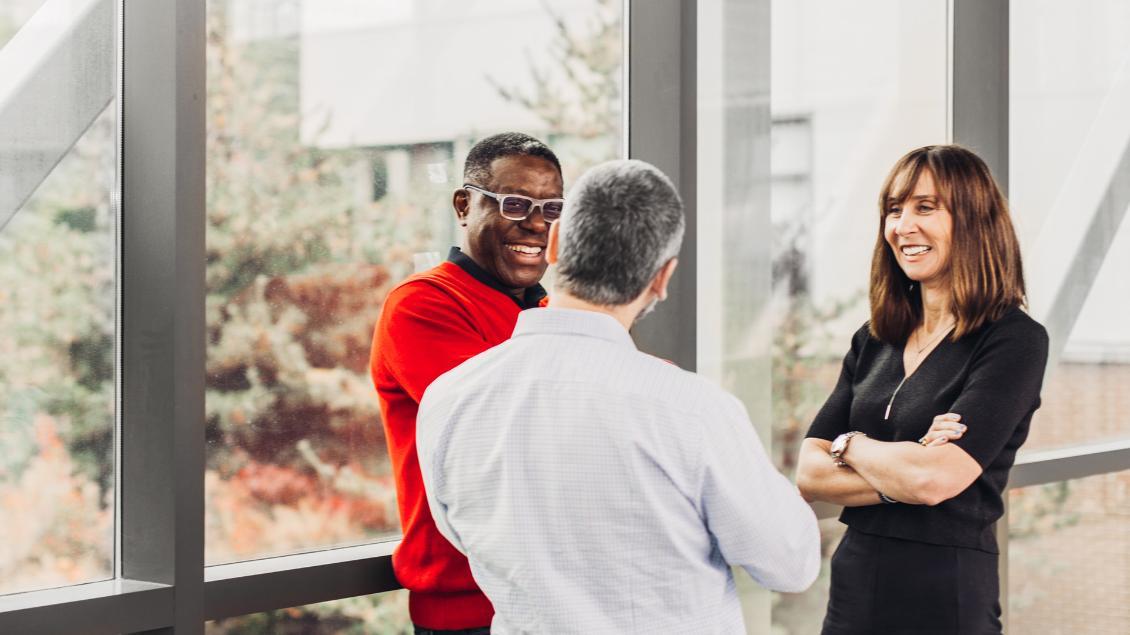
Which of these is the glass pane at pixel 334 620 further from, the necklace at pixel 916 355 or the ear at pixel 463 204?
the necklace at pixel 916 355

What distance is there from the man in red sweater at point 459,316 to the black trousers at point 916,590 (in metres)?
0.84

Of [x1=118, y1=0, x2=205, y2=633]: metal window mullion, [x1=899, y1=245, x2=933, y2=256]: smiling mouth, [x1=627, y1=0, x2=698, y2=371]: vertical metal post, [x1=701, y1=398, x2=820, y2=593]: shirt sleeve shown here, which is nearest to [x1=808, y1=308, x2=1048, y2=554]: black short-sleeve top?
[x1=899, y1=245, x2=933, y2=256]: smiling mouth

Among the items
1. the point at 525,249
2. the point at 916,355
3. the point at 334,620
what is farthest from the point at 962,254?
the point at 334,620

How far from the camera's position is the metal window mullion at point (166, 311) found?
76.7 inches

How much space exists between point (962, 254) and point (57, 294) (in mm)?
1822

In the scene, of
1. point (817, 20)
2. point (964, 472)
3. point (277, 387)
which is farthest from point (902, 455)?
point (817, 20)

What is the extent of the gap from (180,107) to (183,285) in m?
0.32

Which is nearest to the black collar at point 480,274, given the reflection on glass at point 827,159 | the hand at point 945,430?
the hand at point 945,430

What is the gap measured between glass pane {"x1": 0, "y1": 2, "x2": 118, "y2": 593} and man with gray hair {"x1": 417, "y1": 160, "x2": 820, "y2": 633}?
0.88 metres

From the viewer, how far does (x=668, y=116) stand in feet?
9.23

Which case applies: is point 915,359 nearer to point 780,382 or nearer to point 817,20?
point 780,382

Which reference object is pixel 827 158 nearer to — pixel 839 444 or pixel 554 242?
pixel 839 444

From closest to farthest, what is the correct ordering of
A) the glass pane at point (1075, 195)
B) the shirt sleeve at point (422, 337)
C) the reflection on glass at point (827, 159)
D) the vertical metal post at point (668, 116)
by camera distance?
the shirt sleeve at point (422, 337)
the vertical metal post at point (668, 116)
the reflection on glass at point (827, 159)
the glass pane at point (1075, 195)

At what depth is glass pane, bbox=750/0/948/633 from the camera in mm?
3285
